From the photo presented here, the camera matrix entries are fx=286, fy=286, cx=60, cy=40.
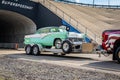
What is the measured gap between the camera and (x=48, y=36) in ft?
66.0

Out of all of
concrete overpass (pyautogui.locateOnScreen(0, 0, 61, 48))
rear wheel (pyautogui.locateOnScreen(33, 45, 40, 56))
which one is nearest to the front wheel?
rear wheel (pyautogui.locateOnScreen(33, 45, 40, 56))

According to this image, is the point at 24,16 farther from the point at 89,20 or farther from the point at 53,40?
the point at 53,40

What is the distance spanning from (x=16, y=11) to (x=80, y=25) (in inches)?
306

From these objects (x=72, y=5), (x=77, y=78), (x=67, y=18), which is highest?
(x=72, y=5)

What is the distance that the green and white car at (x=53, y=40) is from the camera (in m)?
18.4

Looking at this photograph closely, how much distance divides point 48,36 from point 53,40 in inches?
25.8

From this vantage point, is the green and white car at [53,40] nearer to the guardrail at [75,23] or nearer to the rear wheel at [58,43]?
the rear wheel at [58,43]

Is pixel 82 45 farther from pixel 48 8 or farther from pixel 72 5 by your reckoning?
pixel 72 5

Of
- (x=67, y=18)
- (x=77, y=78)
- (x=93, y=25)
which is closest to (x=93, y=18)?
(x=93, y=25)

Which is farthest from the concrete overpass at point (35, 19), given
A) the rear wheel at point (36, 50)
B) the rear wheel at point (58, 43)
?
the rear wheel at point (58, 43)

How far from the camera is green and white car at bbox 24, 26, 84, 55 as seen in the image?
18422mm

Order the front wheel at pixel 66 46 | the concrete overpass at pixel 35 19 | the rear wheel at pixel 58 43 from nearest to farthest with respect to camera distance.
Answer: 1. the front wheel at pixel 66 46
2. the rear wheel at pixel 58 43
3. the concrete overpass at pixel 35 19

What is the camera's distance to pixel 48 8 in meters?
36.4

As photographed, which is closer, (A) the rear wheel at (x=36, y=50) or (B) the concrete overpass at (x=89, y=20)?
(A) the rear wheel at (x=36, y=50)
